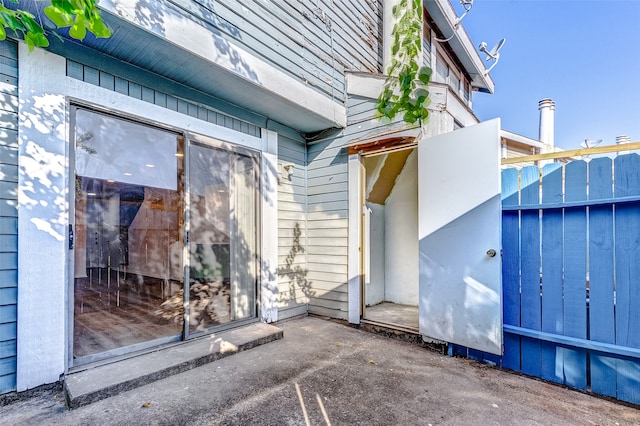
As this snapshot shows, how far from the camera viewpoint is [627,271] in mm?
2084

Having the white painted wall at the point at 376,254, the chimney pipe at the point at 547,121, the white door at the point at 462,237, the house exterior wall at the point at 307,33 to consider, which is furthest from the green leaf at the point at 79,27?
the chimney pipe at the point at 547,121

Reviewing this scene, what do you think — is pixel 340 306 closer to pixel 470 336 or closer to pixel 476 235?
pixel 470 336

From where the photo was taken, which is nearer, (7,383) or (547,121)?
(7,383)

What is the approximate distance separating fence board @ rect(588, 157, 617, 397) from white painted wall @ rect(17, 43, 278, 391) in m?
3.98

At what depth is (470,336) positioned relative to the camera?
2652 millimetres

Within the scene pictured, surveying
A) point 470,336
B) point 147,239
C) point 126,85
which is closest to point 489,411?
point 470,336

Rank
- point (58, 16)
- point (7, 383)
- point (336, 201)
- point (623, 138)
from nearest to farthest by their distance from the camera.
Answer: point (58, 16) < point (7, 383) < point (336, 201) < point (623, 138)

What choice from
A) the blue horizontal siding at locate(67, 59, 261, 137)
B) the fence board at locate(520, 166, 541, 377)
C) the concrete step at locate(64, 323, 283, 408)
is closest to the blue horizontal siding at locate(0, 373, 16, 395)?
the concrete step at locate(64, 323, 283, 408)

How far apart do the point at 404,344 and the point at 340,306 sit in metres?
0.98

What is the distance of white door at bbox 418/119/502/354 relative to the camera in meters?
2.55

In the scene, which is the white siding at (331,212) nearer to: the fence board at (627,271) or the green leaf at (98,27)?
the fence board at (627,271)

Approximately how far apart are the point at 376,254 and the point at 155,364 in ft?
10.7

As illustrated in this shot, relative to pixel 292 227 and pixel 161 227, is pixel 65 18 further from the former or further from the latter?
pixel 161 227

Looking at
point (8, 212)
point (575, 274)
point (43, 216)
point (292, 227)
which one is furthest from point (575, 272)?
point (8, 212)
